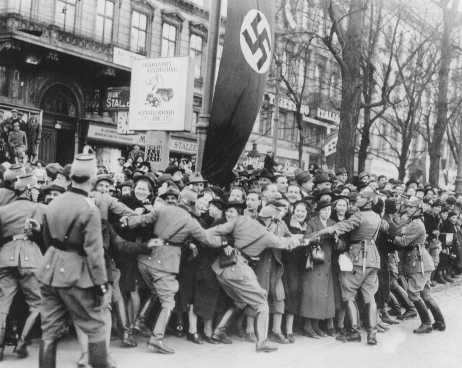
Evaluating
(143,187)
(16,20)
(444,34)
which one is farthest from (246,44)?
(444,34)

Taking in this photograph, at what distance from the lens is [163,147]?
892 centimetres

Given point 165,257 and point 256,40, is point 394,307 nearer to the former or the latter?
point 165,257

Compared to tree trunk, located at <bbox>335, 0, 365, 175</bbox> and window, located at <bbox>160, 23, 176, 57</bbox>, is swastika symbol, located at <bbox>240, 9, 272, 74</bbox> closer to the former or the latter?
tree trunk, located at <bbox>335, 0, 365, 175</bbox>

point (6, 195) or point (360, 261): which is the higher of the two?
point (6, 195)

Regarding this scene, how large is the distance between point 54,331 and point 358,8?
39.3 feet

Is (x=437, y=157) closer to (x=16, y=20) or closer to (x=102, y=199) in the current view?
(x=16, y=20)

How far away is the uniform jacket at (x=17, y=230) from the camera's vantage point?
234 inches

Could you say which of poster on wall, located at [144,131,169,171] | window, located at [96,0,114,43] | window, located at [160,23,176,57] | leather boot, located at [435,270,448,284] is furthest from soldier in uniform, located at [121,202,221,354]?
window, located at [160,23,176,57]

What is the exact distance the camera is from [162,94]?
9156mm

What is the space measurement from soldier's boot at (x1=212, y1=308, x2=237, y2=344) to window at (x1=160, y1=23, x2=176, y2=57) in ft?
67.9

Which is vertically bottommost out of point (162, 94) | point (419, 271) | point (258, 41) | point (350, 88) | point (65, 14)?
point (419, 271)

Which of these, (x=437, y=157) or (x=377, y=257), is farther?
(x=437, y=157)

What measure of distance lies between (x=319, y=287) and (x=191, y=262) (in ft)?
5.94

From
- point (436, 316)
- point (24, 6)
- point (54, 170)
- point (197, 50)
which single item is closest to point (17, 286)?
point (54, 170)
